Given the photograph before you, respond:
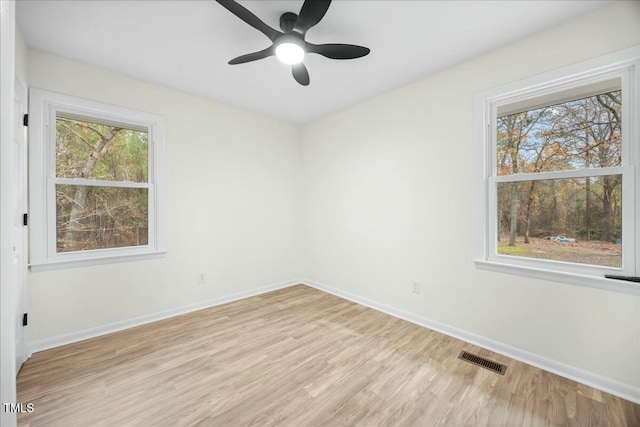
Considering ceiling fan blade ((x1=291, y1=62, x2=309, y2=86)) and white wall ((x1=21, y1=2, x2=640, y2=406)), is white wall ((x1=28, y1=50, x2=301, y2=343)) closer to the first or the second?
white wall ((x1=21, y1=2, x2=640, y2=406))

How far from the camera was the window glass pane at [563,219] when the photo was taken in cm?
195

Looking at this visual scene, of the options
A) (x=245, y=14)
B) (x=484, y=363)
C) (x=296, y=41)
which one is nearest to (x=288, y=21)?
(x=296, y=41)

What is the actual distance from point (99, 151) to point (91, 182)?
355mm

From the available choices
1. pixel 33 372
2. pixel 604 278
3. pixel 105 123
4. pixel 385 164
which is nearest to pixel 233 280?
pixel 33 372

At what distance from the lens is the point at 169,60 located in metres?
2.52

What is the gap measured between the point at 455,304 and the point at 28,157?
416cm

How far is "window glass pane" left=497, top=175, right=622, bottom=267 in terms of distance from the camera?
195cm

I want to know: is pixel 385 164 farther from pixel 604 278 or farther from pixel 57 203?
pixel 57 203

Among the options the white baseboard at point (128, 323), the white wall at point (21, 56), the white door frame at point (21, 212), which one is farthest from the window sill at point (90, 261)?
the white wall at point (21, 56)

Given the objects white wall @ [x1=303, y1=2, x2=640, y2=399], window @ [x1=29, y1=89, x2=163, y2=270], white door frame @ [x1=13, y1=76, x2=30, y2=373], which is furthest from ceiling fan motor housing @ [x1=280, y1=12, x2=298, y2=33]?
white door frame @ [x1=13, y1=76, x2=30, y2=373]

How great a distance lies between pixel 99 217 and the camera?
2.75m

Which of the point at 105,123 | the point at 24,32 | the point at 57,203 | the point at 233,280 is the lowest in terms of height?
the point at 233,280

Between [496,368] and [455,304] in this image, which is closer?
[496,368]

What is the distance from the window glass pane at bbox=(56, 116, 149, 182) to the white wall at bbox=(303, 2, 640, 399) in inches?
92.4
